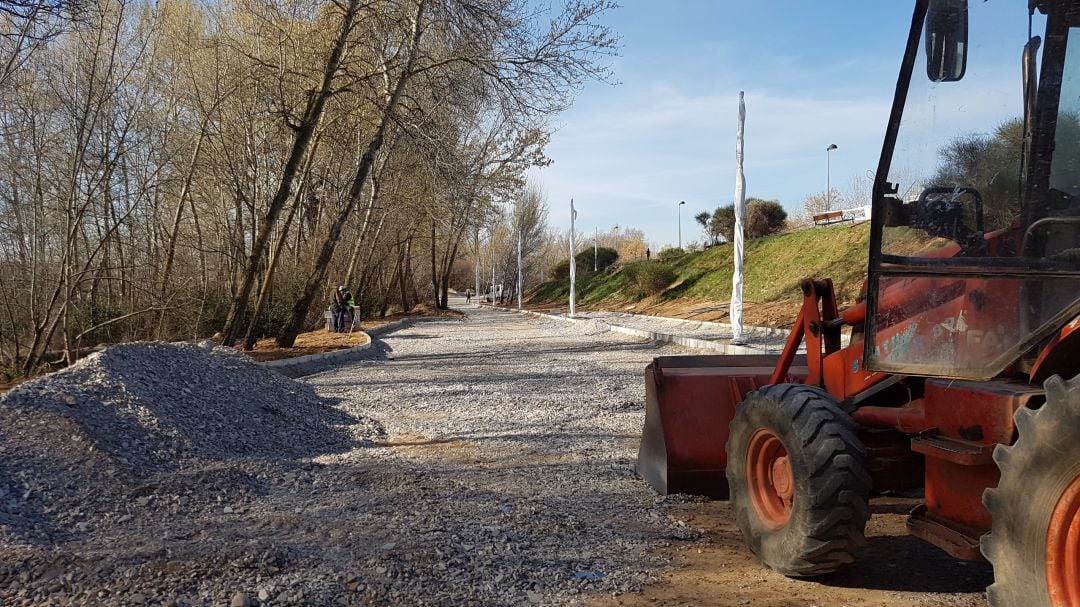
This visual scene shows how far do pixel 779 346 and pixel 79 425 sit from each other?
13.4 metres

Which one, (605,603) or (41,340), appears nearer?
(605,603)

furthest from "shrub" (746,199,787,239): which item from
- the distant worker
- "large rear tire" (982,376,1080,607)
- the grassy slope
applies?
"large rear tire" (982,376,1080,607)

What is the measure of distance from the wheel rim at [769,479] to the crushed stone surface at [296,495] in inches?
24.9

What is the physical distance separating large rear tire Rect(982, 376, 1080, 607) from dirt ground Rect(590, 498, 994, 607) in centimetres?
114

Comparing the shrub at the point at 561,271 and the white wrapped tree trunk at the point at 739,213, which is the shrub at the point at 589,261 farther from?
the white wrapped tree trunk at the point at 739,213

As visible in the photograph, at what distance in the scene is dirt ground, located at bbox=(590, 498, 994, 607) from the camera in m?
3.64

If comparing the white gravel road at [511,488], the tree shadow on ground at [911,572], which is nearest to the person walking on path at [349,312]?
the white gravel road at [511,488]

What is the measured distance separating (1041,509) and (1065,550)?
13 centimetres

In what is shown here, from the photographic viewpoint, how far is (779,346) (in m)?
16.6

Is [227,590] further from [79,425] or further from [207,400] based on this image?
[207,400]

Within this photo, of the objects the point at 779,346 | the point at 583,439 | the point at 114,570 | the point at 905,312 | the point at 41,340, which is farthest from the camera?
the point at 779,346

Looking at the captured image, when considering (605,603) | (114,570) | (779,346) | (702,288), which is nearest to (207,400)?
(114,570)

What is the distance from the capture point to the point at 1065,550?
2434 mm

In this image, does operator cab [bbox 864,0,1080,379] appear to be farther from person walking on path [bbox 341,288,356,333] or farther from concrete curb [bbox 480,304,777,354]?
person walking on path [bbox 341,288,356,333]
